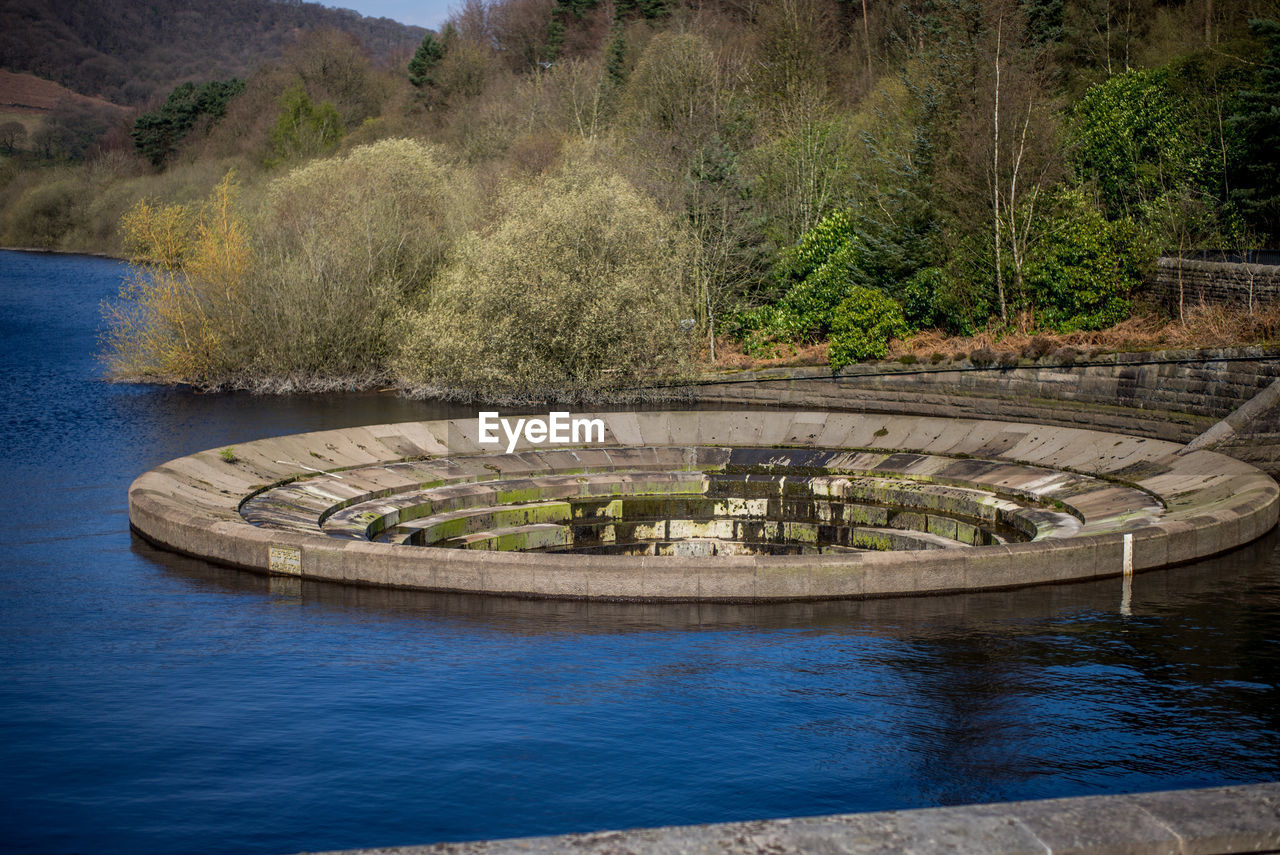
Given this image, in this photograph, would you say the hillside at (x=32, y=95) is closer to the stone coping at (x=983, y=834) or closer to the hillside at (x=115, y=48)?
the hillside at (x=115, y=48)

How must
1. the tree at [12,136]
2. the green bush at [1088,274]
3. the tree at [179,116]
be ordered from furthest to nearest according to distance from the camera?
the tree at [12,136], the tree at [179,116], the green bush at [1088,274]

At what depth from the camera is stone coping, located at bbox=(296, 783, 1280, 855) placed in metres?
5.77

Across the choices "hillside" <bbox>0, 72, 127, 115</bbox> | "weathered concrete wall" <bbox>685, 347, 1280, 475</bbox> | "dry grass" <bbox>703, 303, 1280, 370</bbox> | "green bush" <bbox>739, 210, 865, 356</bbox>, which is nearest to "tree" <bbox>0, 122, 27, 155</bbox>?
"hillside" <bbox>0, 72, 127, 115</bbox>

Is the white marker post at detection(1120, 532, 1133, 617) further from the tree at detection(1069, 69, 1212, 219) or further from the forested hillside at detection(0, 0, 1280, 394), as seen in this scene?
the tree at detection(1069, 69, 1212, 219)

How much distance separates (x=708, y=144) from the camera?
43.8m

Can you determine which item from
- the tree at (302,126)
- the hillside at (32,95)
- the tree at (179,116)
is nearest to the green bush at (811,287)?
the tree at (302,126)

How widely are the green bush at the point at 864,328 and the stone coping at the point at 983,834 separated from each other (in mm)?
30633

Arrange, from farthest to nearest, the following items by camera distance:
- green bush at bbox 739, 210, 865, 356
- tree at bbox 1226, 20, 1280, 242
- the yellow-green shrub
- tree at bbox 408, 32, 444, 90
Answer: tree at bbox 408, 32, 444, 90 < green bush at bbox 739, 210, 865, 356 < the yellow-green shrub < tree at bbox 1226, 20, 1280, 242

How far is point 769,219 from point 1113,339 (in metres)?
16.5

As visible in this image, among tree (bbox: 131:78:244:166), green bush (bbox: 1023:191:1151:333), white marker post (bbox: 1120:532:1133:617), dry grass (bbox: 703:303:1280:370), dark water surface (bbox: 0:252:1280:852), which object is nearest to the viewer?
dark water surface (bbox: 0:252:1280:852)

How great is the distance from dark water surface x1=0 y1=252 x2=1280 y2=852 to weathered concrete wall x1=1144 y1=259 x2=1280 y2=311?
409 inches

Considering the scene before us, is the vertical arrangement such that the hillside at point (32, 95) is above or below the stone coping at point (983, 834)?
above

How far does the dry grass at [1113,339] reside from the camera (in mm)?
27328

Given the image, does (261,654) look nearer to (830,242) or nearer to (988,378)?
(988,378)
